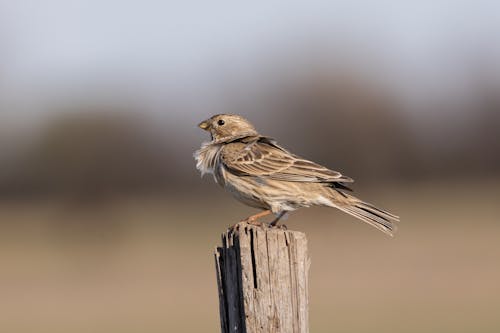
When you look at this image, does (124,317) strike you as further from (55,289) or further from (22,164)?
(22,164)

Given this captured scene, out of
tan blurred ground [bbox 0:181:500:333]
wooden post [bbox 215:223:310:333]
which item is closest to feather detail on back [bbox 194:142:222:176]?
wooden post [bbox 215:223:310:333]

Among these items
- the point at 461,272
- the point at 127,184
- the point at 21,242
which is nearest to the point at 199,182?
the point at 127,184

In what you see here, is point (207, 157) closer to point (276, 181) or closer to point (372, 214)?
point (276, 181)

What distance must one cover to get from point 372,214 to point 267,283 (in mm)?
2896

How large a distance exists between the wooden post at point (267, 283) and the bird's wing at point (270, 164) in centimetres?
277

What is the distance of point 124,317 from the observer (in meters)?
16.9

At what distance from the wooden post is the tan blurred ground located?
32.2ft

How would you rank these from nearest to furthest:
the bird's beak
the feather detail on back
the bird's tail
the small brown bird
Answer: the bird's tail, the small brown bird, the feather detail on back, the bird's beak

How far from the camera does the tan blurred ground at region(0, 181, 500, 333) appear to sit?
16547 millimetres

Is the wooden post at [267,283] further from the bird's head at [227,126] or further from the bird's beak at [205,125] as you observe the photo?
the bird's beak at [205,125]

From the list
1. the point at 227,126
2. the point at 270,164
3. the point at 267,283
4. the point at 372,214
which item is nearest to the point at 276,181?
the point at 270,164

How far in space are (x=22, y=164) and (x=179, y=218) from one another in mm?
7828

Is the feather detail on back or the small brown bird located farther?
the feather detail on back

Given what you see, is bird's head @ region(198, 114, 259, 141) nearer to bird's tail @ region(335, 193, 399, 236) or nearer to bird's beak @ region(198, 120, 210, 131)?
bird's beak @ region(198, 120, 210, 131)
